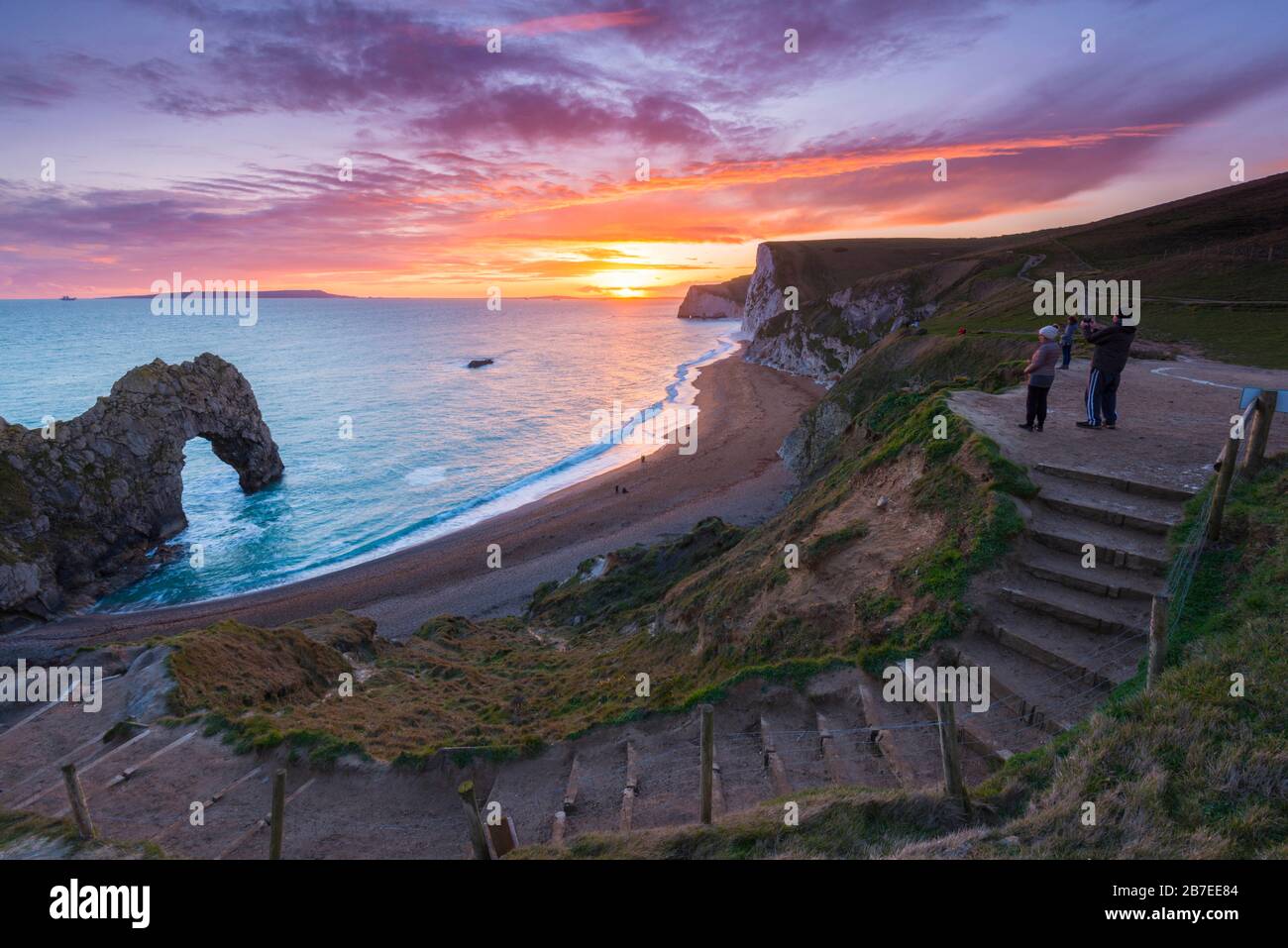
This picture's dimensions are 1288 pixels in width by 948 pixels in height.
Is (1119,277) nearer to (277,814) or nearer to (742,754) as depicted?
(742,754)

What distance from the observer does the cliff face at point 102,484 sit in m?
28.6

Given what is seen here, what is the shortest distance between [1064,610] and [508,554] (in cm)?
2781

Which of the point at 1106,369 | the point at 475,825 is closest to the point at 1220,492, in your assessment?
the point at 1106,369

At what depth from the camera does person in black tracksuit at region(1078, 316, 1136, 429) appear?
43.4ft

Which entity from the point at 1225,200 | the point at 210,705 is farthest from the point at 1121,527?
the point at 1225,200

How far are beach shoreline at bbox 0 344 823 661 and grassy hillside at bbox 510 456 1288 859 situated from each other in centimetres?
2173

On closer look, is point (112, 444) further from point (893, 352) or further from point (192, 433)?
point (893, 352)

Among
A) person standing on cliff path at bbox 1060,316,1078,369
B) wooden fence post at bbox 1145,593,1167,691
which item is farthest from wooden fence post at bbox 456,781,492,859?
person standing on cliff path at bbox 1060,316,1078,369

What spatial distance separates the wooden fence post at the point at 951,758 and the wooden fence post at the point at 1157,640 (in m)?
2.55

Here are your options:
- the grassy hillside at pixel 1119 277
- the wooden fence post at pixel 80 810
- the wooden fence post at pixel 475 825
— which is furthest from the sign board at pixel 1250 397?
the wooden fence post at pixel 80 810

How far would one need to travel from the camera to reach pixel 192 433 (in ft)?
131

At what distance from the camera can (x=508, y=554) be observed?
3291 cm

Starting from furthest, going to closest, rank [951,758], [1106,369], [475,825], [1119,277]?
1. [1119,277]
2. [1106,369]
3. [475,825]
4. [951,758]

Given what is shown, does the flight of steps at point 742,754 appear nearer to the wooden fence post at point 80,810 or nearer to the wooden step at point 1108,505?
the wooden step at point 1108,505
